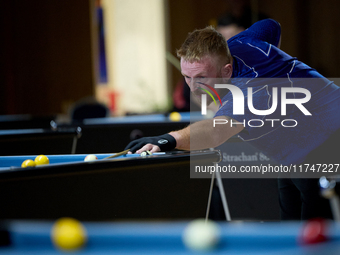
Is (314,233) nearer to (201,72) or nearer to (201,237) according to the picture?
(201,237)

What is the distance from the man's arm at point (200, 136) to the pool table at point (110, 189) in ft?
0.26

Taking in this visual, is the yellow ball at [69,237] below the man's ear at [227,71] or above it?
below

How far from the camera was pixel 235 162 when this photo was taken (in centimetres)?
230

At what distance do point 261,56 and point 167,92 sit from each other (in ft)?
14.3

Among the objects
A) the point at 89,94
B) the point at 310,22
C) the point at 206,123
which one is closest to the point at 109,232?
the point at 206,123

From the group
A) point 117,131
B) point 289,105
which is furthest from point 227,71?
point 117,131

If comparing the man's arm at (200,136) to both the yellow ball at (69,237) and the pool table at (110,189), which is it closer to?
the pool table at (110,189)

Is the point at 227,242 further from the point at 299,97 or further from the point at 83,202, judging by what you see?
the point at 299,97

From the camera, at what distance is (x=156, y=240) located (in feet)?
2.48

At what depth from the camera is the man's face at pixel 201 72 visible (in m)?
1.59

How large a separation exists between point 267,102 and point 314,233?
2.98 feet

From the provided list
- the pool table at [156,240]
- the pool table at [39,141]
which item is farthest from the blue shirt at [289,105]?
the pool table at [39,141]

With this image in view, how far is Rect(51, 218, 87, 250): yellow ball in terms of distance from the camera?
28.8 inches

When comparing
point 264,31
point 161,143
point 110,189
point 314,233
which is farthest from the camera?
point 264,31
